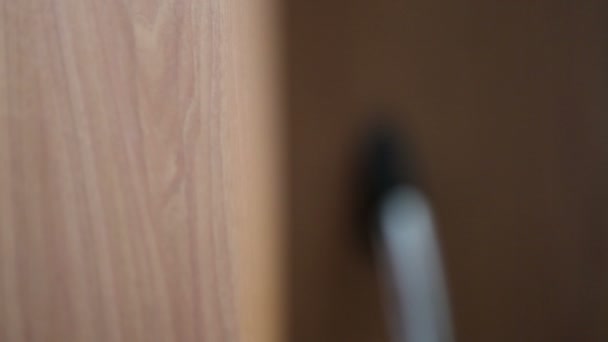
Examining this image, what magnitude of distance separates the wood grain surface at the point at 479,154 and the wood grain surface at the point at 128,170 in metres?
0.11

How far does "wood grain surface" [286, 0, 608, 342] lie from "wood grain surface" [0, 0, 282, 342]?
11cm

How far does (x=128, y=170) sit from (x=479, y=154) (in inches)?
10.7

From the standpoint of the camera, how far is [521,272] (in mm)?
448

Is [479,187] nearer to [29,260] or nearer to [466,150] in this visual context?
[466,150]

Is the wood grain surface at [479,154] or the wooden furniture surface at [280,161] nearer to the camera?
the wooden furniture surface at [280,161]

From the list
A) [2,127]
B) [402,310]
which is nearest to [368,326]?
[402,310]

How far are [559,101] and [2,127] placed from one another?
356mm

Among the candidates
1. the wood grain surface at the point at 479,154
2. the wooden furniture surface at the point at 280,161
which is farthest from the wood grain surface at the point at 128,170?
the wood grain surface at the point at 479,154

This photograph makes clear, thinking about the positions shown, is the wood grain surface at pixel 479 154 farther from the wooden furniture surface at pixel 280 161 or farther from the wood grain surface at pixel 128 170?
the wood grain surface at pixel 128 170

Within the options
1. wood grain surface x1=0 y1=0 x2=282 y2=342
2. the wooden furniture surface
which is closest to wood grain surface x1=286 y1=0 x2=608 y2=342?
the wooden furniture surface

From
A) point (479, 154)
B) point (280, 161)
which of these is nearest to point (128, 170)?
point (280, 161)

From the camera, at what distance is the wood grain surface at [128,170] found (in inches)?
9.1

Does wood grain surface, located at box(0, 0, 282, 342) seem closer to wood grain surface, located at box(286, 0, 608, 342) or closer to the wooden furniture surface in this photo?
the wooden furniture surface

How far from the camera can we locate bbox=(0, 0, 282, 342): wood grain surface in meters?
0.23
